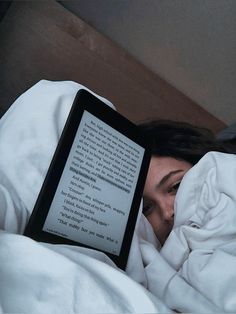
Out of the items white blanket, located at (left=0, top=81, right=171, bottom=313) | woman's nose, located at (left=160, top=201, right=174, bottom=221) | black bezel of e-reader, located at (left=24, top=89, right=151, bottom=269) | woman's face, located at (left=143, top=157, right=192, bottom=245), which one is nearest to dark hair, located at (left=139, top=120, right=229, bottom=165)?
woman's face, located at (left=143, top=157, right=192, bottom=245)

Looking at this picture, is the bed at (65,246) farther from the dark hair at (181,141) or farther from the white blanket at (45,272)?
the dark hair at (181,141)

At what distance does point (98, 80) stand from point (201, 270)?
0.71 m

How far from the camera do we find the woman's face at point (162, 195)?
27.8 inches

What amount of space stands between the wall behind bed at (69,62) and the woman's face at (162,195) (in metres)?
0.34

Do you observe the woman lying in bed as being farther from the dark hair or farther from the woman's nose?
the dark hair

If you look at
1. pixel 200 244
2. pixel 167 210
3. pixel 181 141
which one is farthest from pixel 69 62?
pixel 200 244

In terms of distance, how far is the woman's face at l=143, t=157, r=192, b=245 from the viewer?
0.71 m

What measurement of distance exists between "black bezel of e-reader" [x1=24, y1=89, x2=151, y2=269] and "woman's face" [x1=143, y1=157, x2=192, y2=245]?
18 cm

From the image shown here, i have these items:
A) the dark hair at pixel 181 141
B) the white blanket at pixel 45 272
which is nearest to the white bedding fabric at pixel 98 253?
the white blanket at pixel 45 272

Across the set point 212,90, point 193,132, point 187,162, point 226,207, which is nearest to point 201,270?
point 226,207

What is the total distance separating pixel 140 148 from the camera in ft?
1.88

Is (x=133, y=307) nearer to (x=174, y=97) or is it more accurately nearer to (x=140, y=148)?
(x=140, y=148)

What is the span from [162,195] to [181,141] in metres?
0.20

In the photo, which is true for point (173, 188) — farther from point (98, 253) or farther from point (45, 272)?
point (45, 272)
